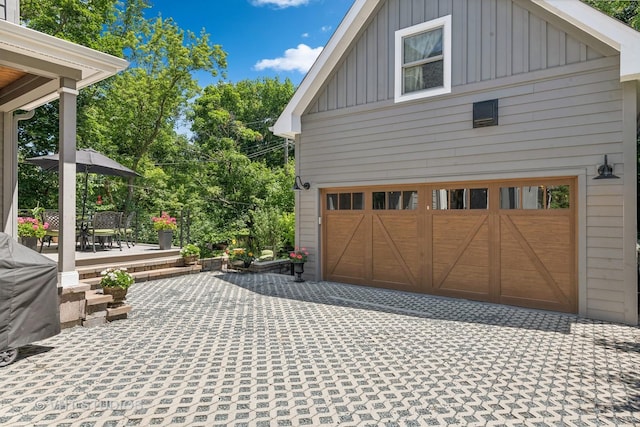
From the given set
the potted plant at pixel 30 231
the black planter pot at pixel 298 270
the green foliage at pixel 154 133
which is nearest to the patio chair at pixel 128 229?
the green foliage at pixel 154 133

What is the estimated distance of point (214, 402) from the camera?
3.21 metres

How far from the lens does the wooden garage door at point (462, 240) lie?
6.40m

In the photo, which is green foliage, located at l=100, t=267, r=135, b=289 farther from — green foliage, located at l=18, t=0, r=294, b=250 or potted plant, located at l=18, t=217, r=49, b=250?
green foliage, located at l=18, t=0, r=294, b=250

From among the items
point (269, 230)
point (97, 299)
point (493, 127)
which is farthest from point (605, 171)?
point (269, 230)

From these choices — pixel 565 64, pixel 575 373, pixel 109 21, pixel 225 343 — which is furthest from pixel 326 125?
pixel 109 21

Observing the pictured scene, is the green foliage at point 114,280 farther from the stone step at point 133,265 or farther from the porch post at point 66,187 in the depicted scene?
Answer: the stone step at point 133,265

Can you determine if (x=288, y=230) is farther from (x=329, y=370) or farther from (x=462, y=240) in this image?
(x=329, y=370)

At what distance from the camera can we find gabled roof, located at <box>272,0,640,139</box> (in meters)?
5.44

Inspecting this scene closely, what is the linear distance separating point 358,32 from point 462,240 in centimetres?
509

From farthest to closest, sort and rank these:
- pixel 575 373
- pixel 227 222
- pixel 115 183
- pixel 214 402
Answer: pixel 115 183, pixel 227 222, pixel 575 373, pixel 214 402

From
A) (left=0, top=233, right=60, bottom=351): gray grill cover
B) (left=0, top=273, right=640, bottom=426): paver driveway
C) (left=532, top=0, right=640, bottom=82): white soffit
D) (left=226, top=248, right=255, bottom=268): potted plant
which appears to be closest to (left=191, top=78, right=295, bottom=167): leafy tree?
(left=226, top=248, right=255, bottom=268): potted plant

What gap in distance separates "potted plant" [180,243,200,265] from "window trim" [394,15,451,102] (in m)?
6.20

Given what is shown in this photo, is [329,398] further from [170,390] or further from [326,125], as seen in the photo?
[326,125]

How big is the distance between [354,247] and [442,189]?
2403 millimetres
